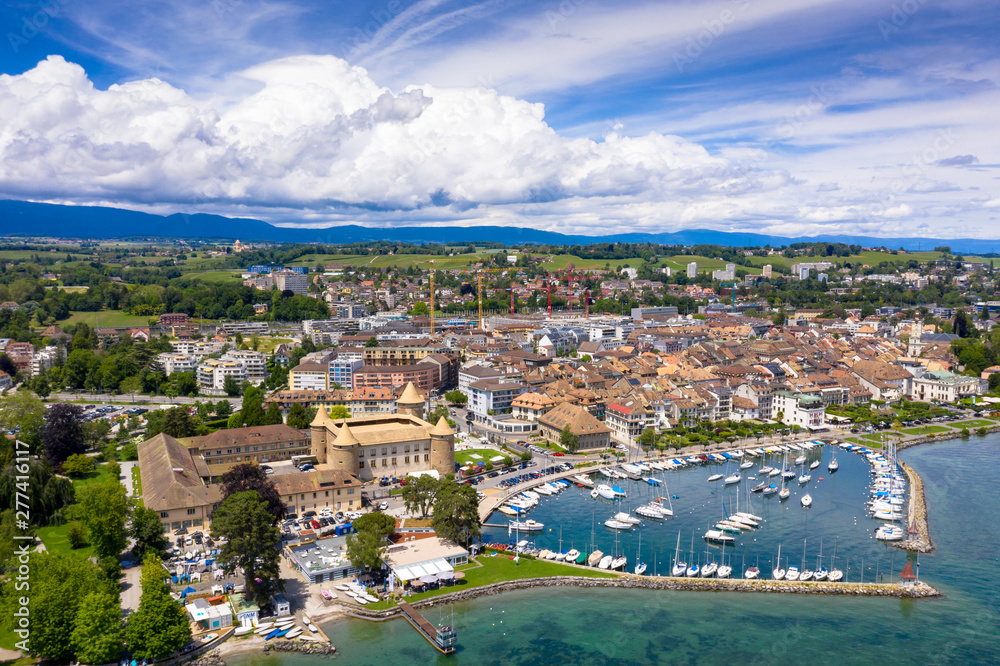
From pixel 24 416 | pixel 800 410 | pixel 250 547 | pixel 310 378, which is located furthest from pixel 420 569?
pixel 310 378

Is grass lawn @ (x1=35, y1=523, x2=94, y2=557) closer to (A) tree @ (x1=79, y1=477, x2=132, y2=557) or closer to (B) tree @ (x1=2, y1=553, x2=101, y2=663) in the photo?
(A) tree @ (x1=79, y1=477, x2=132, y2=557)

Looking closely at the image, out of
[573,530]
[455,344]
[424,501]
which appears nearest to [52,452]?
[424,501]

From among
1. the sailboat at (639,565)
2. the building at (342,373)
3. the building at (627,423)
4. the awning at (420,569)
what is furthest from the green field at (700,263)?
the awning at (420,569)

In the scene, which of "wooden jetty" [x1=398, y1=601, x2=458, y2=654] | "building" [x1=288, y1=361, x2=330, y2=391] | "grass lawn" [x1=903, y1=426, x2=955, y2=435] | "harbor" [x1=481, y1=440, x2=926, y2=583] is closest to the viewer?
"wooden jetty" [x1=398, y1=601, x2=458, y2=654]

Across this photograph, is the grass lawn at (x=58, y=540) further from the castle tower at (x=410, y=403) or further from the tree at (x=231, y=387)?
the tree at (x=231, y=387)

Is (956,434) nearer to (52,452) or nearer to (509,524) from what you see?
(509,524)

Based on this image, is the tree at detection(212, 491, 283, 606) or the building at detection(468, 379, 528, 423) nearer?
the tree at detection(212, 491, 283, 606)

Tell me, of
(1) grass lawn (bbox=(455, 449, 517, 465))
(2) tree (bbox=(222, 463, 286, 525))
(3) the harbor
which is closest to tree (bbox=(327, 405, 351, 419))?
(1) grass lawn (bbox=(455, 449, 517, 465))
